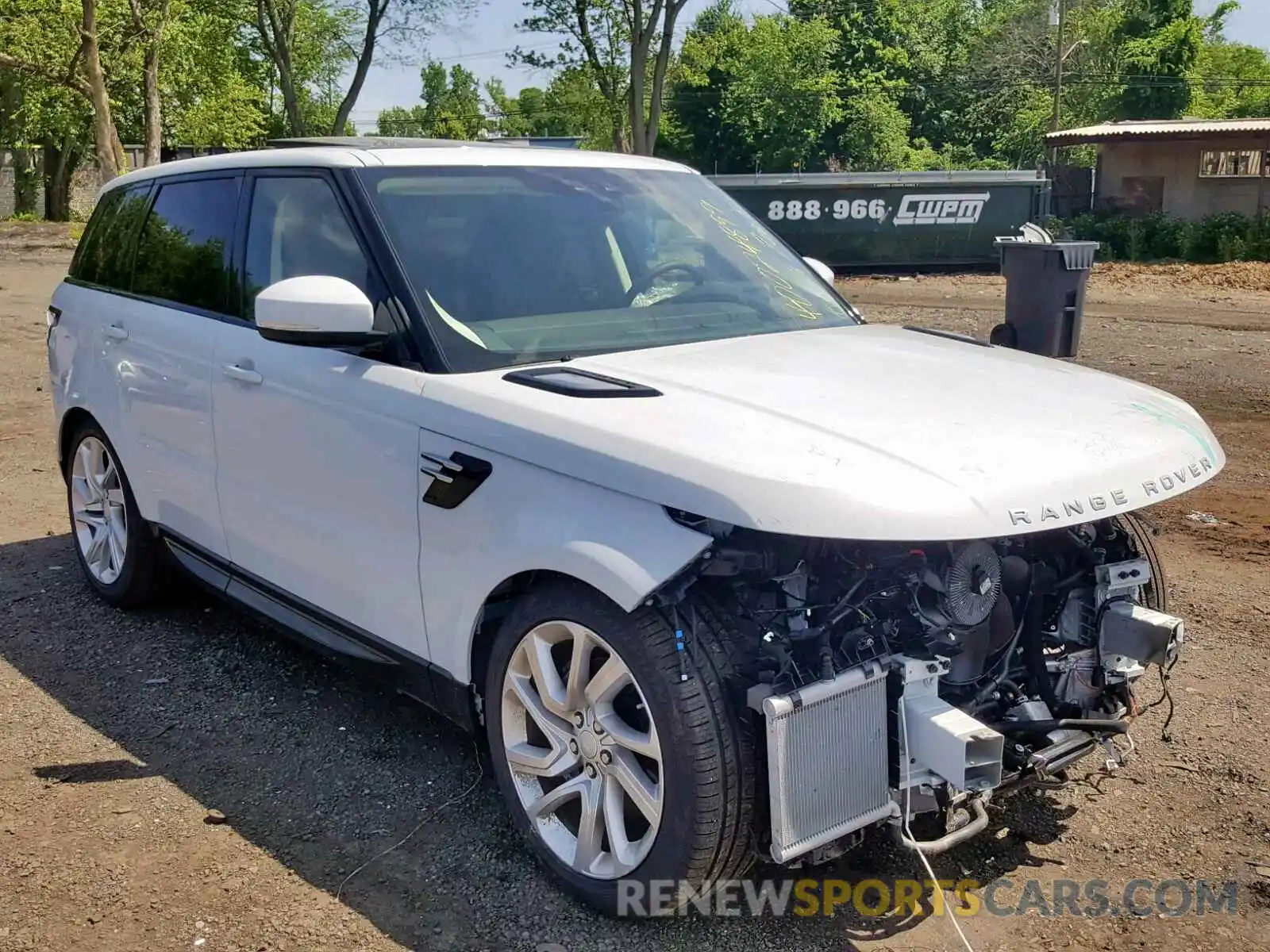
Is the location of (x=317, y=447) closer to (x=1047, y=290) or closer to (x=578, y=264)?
(x=578, y=264)

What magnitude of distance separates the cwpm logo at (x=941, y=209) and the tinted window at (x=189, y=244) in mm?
18757

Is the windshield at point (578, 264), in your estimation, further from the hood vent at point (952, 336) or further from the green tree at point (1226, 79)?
the green tree at point (1226, 79)

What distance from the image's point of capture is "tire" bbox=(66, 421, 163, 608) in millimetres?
5199

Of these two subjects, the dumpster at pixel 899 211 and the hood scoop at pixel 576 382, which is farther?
the dumpster at pixel 899 211

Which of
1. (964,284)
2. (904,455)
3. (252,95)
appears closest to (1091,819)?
(904,455)

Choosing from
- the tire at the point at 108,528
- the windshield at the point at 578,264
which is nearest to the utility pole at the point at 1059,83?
the windshield at the point at 578,264

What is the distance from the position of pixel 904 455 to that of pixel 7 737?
3.33 metres

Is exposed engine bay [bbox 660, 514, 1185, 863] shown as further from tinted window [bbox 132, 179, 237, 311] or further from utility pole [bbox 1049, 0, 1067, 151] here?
utility pole [bbox 1049, 0, 1067, 151]

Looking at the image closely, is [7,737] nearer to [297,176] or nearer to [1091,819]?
[297,176]

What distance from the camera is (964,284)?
68.2 ft

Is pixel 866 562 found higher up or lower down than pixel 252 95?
lower down

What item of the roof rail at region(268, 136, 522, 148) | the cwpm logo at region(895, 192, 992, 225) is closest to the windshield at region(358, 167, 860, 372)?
the roof rail at region(268, 136, 522, 148)

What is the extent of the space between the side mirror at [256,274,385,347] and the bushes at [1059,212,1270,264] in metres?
24.5

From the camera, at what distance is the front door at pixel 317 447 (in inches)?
138
